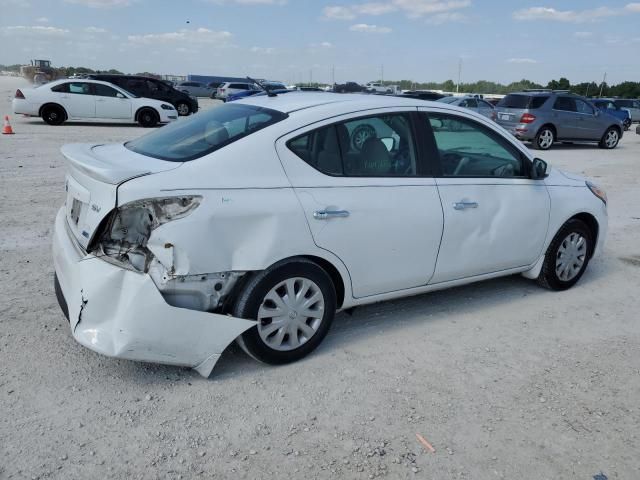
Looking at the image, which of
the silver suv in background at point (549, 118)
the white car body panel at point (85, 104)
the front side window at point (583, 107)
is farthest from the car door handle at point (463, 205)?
the white car body panel at point (85, 104)

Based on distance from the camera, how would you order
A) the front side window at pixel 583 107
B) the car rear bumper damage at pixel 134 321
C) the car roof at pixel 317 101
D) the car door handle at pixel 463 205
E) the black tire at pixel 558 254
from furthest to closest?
the front side window at pixel 583 107 < the black tire at pixel 558 254 < the car door handle at pixel 463 205 < the car roof at pixel 317 101 < the car rear bumper damage at pixel 134 321

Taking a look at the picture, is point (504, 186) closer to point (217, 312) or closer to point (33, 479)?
point (217, 312)

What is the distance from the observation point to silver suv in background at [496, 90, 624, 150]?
16.7 m

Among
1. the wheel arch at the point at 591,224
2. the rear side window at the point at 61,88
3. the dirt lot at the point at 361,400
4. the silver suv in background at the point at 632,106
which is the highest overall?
the silver suv in background at the point at 632,106

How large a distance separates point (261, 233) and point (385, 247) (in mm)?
933

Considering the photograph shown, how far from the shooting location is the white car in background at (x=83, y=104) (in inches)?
656

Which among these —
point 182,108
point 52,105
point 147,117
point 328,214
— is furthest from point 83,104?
point 328,214

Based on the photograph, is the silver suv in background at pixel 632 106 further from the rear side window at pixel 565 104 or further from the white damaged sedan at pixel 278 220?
the white damaged sedan at pixel 278 220

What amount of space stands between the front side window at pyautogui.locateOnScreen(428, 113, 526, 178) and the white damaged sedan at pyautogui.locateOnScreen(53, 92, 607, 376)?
0.01 metres

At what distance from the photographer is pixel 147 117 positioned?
59.8 ft

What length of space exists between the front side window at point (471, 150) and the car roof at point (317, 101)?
27cm

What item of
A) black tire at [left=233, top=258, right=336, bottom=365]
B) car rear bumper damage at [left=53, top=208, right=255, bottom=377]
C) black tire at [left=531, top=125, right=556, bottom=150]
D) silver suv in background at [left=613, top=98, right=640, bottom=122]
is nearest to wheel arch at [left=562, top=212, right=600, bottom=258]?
black tire at [left=233, top=258, right=336, bottom=365]

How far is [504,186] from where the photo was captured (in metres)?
4.42

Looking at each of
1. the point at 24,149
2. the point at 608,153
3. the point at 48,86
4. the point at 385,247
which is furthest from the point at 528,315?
the point at 48,86
